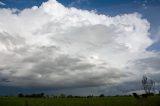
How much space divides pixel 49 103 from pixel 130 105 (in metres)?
16.6

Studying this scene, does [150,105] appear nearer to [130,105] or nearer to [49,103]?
[130,105]

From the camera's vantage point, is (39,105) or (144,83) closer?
(39,105)

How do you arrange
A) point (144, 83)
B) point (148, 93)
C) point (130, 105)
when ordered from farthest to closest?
point (148, 93)
point (144, 83)
point (130, 105)

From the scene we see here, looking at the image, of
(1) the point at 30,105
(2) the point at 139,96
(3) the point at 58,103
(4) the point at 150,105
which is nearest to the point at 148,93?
(2) the point at 139,96

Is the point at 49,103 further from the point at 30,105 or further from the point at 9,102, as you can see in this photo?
the point at 9,102

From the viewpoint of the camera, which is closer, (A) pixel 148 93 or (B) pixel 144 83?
(B) pixel 144 83

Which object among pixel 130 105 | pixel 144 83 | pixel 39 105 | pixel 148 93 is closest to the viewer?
pixel 39 105

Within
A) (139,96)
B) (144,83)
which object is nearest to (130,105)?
(144,83)

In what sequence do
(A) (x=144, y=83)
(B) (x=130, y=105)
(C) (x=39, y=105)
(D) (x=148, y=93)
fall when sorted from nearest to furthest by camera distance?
(C) (x=39, y=105), (B) (x=130, y=105), (A) (x=144, y=83), (D) (x=148, y=93)

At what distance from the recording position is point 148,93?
82000mm

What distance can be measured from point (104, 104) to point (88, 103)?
331 centimetres

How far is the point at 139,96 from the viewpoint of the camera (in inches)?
3332

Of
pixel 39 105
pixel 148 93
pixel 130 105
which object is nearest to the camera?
pixel 39 105

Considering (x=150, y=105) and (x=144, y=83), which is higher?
(x=144, y=83)
